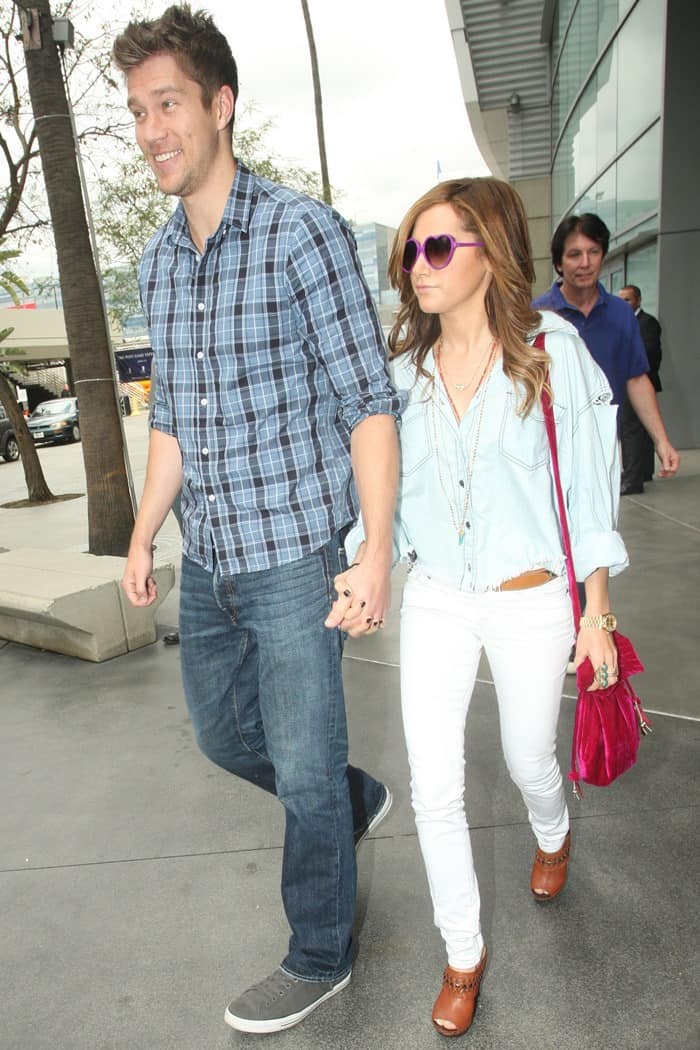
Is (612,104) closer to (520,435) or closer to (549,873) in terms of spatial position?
(520,435)

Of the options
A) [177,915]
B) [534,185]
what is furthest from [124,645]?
[534,185]

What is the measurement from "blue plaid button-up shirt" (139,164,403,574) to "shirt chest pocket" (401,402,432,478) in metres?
0.18

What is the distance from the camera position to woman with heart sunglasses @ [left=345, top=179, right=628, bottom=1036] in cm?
203

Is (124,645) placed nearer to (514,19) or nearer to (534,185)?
(514,19)

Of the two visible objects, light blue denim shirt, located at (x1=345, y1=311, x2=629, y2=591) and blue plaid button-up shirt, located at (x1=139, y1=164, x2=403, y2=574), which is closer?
blue plaid button-up shirt, located at (x1=139, y1=164, x2=403, y2=574)

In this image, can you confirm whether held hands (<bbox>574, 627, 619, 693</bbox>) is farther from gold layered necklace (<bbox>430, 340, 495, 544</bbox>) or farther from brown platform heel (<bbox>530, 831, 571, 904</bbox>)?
brown platform heel (<bbox>530, 831, 571, 904</bbox>)

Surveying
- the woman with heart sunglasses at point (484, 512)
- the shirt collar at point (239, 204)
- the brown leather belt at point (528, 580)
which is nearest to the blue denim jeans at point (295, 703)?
the woman with heart sunglasses at point (484, 512)

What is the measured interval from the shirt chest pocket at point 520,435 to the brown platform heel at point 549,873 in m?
1.21

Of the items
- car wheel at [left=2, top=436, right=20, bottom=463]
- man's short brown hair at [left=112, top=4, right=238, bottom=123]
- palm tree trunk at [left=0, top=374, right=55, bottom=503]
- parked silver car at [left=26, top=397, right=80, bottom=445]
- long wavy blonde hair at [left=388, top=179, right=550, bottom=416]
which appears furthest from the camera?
parked silver car at [left=26, top=397, right=80, bottom=445]

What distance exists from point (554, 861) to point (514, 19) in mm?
19879

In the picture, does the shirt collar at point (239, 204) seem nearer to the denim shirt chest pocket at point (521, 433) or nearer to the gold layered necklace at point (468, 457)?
the gold layered necklace at point (468, 457)

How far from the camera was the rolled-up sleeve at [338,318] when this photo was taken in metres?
1.91

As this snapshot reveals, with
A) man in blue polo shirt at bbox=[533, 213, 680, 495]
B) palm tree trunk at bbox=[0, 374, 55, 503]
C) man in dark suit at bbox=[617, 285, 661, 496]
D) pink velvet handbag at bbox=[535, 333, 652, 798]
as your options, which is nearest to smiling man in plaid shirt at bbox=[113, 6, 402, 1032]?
pink velvet handbag at bbox=[535, 333, 652, 798]

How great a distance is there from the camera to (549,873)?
8.27 ft
